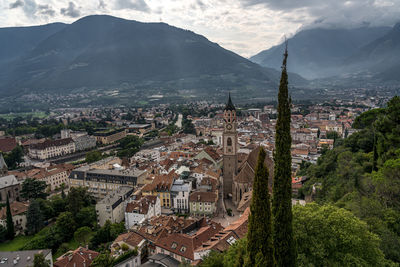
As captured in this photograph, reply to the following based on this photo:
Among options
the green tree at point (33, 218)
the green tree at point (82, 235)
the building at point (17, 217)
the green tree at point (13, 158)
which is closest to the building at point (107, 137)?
the green tree at point (13, 158)

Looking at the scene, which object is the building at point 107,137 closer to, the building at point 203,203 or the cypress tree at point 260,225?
the building at point 203,203

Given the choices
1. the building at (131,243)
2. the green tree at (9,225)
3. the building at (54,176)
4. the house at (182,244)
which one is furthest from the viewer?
the building at (54,176)

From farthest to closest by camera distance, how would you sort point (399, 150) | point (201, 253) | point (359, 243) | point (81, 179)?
point (81, 179) < point (399, 150) < point (201, 253) < point (359, 243)

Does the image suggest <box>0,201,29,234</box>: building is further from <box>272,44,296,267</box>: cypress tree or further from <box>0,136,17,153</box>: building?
<box>0,136,17,153</box>: building

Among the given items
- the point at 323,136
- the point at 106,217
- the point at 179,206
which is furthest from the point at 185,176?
the point at 323,136

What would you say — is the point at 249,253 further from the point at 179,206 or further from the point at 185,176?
the point at 185,176

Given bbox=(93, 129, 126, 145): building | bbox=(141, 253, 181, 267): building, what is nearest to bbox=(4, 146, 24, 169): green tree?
bbox=(93, 129, 126, 145): building
